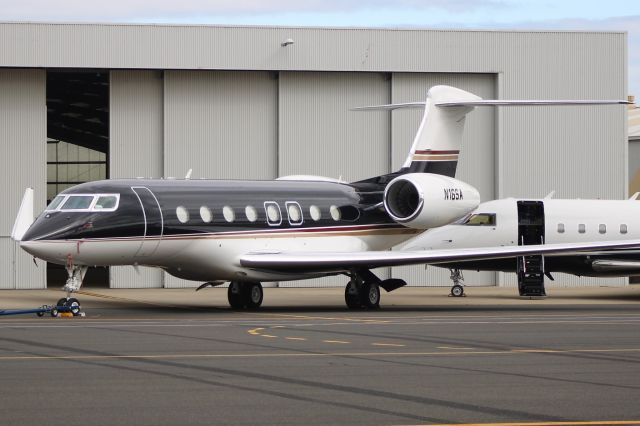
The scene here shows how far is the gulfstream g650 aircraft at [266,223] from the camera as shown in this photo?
76.9 feet

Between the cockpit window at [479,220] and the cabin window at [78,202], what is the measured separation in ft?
39.5

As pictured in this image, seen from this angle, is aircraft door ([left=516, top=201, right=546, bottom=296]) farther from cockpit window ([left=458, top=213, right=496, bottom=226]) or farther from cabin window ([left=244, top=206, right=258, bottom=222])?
cabin window ([left=244, top=206, right=258, bottom=222])

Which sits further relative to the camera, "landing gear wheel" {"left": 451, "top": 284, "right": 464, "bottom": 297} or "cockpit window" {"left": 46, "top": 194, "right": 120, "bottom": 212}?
"landing gear wheel" {"left": 451, "top": 284, "right": 464, "bottom": 297}

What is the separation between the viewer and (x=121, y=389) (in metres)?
11.5

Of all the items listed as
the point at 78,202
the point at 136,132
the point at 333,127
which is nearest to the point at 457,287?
the point at 333,127

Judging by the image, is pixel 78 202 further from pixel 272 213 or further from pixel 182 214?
pixel 272 213

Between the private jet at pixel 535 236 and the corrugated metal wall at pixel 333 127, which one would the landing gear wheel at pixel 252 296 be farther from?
the corrugated metal wall at pixel 333 127

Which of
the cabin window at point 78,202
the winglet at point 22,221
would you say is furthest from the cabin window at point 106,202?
the winglet at point 22,221

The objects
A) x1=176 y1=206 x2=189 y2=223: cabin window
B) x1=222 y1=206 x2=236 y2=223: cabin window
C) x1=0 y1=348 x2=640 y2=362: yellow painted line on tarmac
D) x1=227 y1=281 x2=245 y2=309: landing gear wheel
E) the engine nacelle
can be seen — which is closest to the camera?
x1=0 y1=348 x2=640 y2=362: yellow painted line on tarmac

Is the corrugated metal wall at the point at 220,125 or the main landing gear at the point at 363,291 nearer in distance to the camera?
the main landing gear at the point at 363,291

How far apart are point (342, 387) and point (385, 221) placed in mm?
16069

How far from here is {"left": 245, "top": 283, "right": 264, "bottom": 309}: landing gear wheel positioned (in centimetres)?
2714

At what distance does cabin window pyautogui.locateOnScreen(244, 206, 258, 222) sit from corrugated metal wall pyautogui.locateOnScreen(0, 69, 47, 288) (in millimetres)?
13631

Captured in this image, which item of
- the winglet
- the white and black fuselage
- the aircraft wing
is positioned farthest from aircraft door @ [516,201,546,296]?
the winglet
